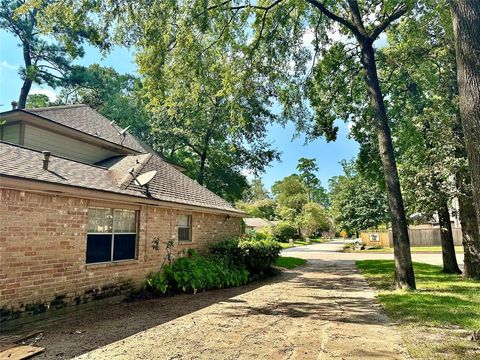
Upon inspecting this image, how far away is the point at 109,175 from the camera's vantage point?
999 cm

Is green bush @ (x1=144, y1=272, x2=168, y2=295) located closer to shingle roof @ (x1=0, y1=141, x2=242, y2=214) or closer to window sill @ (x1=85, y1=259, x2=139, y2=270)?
window sill @ (x1=85, y1=259, x2=139, y2=270)

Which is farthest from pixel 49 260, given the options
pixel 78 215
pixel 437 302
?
pixel 437 302

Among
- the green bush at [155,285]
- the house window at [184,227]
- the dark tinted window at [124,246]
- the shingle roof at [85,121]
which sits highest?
the shingle roof at [85,121]

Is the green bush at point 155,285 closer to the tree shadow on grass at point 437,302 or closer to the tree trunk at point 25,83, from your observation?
the tree shadow on grass at point 437,302

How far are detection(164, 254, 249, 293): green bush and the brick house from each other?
1.74 feet

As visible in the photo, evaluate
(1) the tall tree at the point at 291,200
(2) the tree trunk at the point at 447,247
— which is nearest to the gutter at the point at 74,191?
(2) the tree trunk at the point at 447,247

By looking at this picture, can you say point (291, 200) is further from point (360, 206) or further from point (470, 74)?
point (470, 74)

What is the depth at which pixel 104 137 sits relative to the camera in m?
13.5

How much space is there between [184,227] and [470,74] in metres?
9.75

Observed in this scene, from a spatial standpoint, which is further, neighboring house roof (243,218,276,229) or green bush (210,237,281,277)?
neighboring house roof (243,218,276,229)

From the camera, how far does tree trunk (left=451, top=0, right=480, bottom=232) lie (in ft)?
15.8

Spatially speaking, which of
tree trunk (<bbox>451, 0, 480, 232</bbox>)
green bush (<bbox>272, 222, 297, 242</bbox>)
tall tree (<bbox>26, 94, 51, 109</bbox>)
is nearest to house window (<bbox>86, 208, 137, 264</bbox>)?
tree trunk (<bbox>451, 0, 480, 232</bbox>)

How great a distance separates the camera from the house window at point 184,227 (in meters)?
11.9

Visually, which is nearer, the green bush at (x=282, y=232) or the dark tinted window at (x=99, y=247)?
the dark tinted window at (x=99, y=247)
